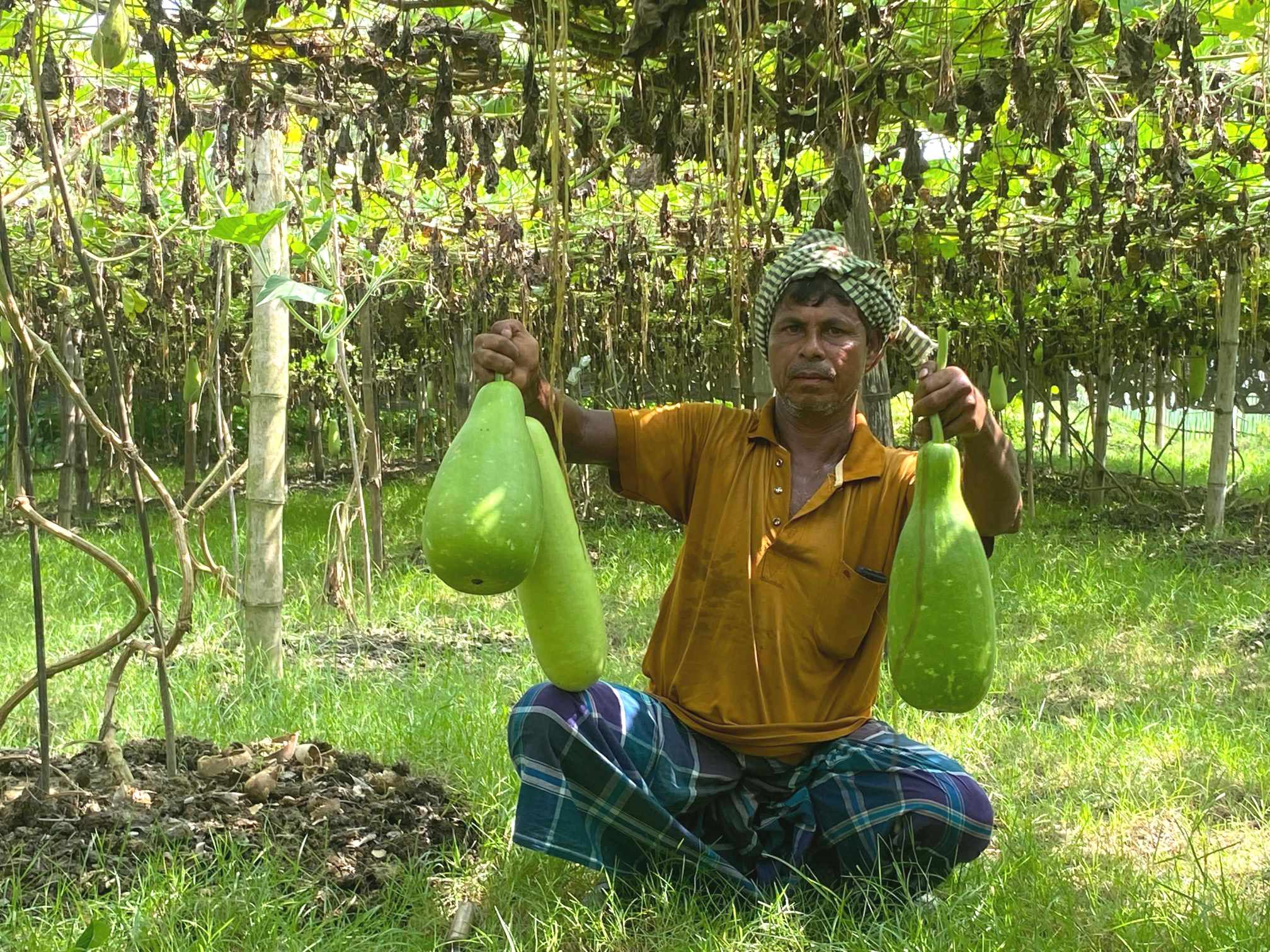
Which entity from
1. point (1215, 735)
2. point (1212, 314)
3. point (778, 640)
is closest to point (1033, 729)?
point (1215, 735)

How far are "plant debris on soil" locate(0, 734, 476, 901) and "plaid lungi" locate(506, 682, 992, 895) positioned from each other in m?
0.43

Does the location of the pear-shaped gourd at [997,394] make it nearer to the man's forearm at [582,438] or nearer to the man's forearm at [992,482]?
the man's forearm at [992,482]

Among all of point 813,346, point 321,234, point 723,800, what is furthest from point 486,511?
point 321,234

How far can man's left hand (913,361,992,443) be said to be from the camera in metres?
1.52

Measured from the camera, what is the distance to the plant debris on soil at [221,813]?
7.23 feet

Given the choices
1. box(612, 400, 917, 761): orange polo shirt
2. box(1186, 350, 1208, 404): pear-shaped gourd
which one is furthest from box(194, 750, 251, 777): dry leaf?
box(1186, 350, 1208, 404): pear-shaped gourd

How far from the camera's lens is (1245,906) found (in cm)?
214

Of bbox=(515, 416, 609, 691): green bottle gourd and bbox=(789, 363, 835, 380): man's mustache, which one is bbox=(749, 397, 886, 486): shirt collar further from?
bbox=(515, 416, 609, 691): green bottle gourd

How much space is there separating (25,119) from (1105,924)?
387cm

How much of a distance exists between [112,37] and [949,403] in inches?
75.3

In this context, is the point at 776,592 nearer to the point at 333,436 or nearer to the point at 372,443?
the point at 372,443

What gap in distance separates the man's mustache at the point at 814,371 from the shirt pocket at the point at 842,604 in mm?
386

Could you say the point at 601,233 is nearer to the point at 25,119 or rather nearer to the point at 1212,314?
the point at 25,119

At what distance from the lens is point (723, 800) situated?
2.23m
